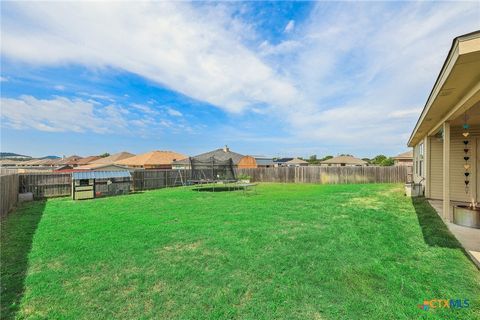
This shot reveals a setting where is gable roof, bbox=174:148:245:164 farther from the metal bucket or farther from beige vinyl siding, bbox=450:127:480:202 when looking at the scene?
the metal bucket

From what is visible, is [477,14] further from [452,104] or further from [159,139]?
[159,139]

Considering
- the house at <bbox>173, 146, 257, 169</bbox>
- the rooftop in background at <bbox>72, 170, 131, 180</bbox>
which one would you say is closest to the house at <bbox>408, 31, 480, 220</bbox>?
the rooftop in background at <bbox>72, 170, 131, 180</bbox>

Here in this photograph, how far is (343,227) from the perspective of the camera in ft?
16.2

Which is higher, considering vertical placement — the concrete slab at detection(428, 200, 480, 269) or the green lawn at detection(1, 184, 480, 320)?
the concrete slab at detection(428, 200, 480, 269)

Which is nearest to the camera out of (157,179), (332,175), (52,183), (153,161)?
(52,183)

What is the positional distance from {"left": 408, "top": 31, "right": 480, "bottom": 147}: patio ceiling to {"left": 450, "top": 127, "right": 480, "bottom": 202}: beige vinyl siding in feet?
9.81

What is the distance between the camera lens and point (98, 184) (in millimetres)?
11258

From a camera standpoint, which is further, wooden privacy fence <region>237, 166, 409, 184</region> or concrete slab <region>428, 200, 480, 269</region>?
wooden privacy fence <region>237, 166, 409, 184</region>

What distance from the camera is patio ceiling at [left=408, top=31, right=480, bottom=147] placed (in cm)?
237

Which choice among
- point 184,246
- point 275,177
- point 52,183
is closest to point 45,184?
point 52,183

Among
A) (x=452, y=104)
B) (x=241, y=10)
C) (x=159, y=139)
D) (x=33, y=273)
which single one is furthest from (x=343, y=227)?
(x=159, y=139)

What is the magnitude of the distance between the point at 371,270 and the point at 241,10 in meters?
8.72

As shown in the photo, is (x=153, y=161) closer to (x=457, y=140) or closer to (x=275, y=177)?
(x=275, y=177)

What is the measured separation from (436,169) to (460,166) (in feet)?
3.41
